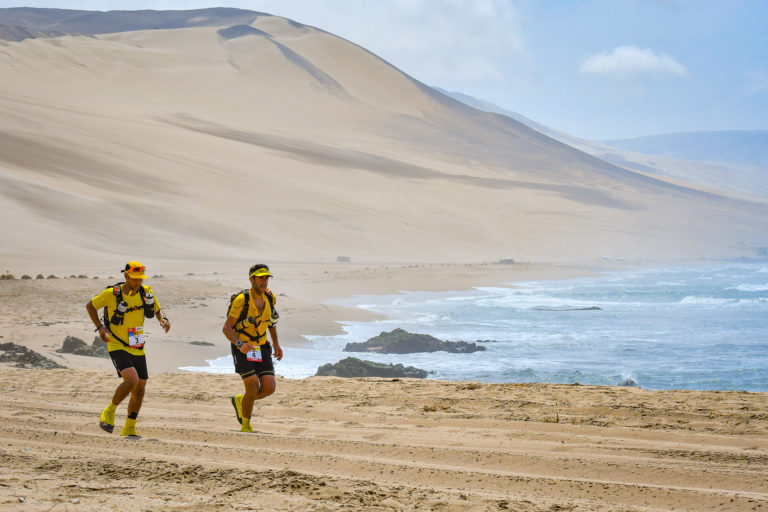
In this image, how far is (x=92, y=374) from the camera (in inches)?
411

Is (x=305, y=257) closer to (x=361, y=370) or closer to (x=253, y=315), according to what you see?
(x=361, y=370)

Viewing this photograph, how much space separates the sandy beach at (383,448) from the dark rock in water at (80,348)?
103 inches

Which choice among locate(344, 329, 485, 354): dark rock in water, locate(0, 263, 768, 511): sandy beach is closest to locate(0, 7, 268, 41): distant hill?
locate(344, 329, 485, 354): dark rock in water

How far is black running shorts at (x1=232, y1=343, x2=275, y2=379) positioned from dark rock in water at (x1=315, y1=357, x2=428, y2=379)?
250 inches

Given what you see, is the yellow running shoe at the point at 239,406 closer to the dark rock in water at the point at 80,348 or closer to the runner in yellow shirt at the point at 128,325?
the runner in yellow shirt at the point at 128,325

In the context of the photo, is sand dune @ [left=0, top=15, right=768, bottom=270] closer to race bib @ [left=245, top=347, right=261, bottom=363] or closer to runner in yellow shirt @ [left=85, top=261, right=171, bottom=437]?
runner in yellow shirt @ [left=85, top=261, right=171, bottom=437]

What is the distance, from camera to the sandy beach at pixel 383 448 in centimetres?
455

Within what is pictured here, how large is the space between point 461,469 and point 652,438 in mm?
1973

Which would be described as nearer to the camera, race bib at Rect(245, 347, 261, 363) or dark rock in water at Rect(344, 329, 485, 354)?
race bib at Rect(245, 347, 261, 363)

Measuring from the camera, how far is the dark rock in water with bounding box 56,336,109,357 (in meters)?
13.3

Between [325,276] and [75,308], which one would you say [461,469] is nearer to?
[75,308]

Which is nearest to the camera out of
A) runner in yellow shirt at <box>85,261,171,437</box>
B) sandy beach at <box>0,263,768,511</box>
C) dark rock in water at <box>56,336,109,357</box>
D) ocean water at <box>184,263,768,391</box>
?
sandy beach at <box>0,263,768,511</box>

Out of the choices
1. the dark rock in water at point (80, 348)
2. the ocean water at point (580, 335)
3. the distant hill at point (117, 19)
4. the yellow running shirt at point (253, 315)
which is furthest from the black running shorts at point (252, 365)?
the distant hill at point (117, 19)

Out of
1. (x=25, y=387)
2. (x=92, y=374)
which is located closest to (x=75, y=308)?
(x=92, y=374)
